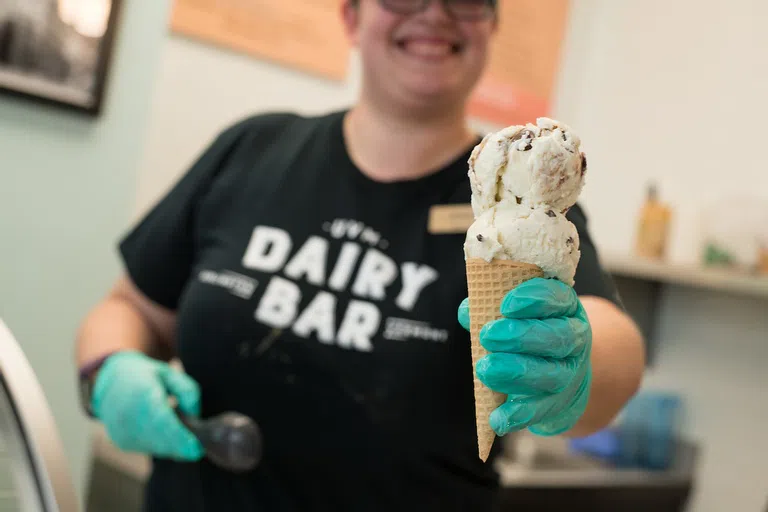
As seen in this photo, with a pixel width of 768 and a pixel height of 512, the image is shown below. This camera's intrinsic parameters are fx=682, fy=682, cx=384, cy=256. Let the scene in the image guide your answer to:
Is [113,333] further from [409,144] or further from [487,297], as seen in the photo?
[487,297]

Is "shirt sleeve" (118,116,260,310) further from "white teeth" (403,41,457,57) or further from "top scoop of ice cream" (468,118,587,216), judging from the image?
"top scoop of ice cream" (468,118,587,216)

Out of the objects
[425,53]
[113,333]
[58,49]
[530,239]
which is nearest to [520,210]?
[530,239]

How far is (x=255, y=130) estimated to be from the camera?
129 centimetres

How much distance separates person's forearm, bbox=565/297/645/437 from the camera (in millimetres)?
838

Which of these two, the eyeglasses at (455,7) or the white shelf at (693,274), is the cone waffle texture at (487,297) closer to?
the eyeglasses at (455,7)

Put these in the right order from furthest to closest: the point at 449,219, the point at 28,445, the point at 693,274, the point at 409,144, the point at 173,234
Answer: the point at 693,274 < the point at 173,234 < the point at 409,144 < the point at 449,219 < the point at 28,445

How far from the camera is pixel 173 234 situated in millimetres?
1259

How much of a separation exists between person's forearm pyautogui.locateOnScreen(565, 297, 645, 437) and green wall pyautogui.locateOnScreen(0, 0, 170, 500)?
47.9 inches

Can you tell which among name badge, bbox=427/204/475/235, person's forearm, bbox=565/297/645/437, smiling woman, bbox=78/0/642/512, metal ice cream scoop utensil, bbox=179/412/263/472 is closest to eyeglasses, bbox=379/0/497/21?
smiling woman, bbox=78/0/642/512

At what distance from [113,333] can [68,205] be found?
51cm

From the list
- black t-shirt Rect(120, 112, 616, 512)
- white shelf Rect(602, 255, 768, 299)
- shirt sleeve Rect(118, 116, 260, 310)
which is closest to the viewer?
black t-shirt Rect(120, 112, 616, 512)

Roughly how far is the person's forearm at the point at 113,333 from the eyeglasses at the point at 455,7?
74 centimetres

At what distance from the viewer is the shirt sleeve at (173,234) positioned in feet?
4.13

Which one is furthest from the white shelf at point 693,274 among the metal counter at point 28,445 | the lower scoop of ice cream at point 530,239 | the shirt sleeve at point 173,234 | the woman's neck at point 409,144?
the metal counter at point 28,445
